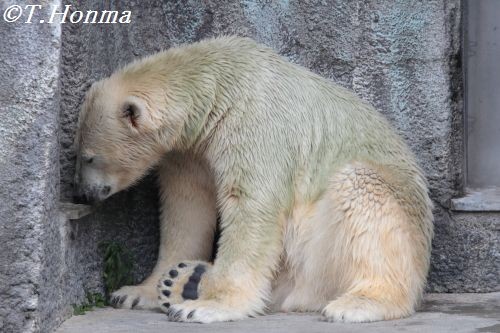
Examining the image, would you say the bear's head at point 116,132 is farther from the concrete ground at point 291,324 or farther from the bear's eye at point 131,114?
the concrete ground at point 291,324

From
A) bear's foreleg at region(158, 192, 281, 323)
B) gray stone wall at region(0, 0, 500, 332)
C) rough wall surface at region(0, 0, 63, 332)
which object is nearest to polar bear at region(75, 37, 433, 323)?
bear's foreleg at region(158, 192, 281, 323)

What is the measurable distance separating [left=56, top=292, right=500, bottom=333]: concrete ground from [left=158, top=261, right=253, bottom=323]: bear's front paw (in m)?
0.05

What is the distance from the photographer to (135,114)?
4.92m

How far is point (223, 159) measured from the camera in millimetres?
4902

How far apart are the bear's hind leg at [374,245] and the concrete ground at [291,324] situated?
0.12m

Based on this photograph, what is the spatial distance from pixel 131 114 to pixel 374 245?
4.09 feet

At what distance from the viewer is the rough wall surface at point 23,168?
4305mm

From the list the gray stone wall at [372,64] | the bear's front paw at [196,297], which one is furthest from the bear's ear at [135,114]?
the bear's front paw at [196,297]

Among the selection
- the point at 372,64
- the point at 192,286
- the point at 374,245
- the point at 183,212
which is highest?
the point at 372,64

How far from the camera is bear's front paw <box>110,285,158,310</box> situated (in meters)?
5.11

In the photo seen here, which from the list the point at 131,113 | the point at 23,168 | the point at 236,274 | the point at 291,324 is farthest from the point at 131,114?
the point at 291,324

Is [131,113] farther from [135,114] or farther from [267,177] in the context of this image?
[267,177]

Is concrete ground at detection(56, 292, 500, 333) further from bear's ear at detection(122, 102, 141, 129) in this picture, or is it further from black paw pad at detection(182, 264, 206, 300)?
bear's ear at detection(122, 102, 141, 129)

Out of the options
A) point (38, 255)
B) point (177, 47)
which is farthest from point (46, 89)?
point (177, 47)
